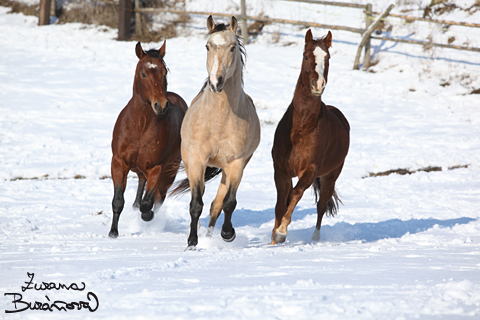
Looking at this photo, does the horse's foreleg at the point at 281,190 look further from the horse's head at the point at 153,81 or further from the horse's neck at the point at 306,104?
the horse's head at the point at 153,81

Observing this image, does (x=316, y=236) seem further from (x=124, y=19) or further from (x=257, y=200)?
(x=124, y=19)

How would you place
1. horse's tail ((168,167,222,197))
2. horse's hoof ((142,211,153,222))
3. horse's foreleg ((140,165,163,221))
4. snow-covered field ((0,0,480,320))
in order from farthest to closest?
horse's tail ((168,167,222,197)), horse's hoof ((142,211,153,222)), horse's foreleg ((140,165,163,221)), snow-covered field ((0,0,480,320))

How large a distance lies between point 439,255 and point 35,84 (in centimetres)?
1151

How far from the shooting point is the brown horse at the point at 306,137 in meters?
4.69

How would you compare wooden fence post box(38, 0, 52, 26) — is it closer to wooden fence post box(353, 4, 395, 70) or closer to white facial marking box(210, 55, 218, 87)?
wooden fence post box(353, 4, 395, 70)

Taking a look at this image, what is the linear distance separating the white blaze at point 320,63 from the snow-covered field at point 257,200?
1.60m

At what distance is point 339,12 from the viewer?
49.9 ft

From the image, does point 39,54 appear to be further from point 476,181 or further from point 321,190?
point 476,181

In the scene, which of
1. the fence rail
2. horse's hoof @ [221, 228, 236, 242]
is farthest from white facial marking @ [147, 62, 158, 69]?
the fence rail

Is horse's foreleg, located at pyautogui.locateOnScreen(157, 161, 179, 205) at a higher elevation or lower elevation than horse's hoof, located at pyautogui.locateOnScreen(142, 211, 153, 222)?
higher

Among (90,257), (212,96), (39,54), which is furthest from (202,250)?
(39,54)

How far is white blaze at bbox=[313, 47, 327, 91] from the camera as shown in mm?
4551

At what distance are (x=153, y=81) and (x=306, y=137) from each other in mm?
1706

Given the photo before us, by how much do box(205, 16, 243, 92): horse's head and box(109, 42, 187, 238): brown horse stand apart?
84 cm
